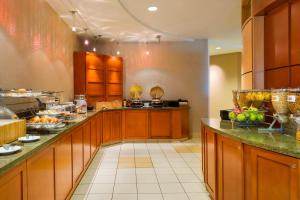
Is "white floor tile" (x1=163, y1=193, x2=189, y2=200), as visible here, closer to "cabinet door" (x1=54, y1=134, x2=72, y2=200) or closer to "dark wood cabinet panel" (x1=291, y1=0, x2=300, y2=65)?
"cabinet door" (x1=54, y1=134, x2=72, y2=200)

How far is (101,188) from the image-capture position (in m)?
3.67

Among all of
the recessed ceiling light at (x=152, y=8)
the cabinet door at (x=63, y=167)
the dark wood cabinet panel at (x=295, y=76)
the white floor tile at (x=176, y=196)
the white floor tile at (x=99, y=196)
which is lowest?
the white floor tile at (x=176, y=196)

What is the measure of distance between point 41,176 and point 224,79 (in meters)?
9.16

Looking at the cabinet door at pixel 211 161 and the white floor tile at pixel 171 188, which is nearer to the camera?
the cabinet door at pixel 211 161

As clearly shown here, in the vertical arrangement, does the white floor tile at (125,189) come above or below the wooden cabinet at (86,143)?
below

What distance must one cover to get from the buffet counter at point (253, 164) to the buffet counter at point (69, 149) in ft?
5.41

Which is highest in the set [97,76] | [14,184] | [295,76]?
[97,76]

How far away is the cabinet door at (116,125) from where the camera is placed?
6.76 meters

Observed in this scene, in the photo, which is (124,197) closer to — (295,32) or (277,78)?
(277,78)

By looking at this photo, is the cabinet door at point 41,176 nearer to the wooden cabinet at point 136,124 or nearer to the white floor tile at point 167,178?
the white floor tile at point 167,178

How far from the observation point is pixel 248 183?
2.12 m

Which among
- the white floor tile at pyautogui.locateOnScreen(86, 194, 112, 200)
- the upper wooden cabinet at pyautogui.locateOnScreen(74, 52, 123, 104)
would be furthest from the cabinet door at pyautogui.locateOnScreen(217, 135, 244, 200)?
the upper wooden cabinet at pyautogui.locateOnScreen(74, 52, 123, 104)

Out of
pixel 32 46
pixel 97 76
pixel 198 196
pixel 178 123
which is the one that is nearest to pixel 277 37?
pixel 198 196

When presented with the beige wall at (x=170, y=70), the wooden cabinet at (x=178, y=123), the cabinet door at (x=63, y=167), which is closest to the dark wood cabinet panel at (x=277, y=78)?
the cabinet door at (x=63, y=167)
